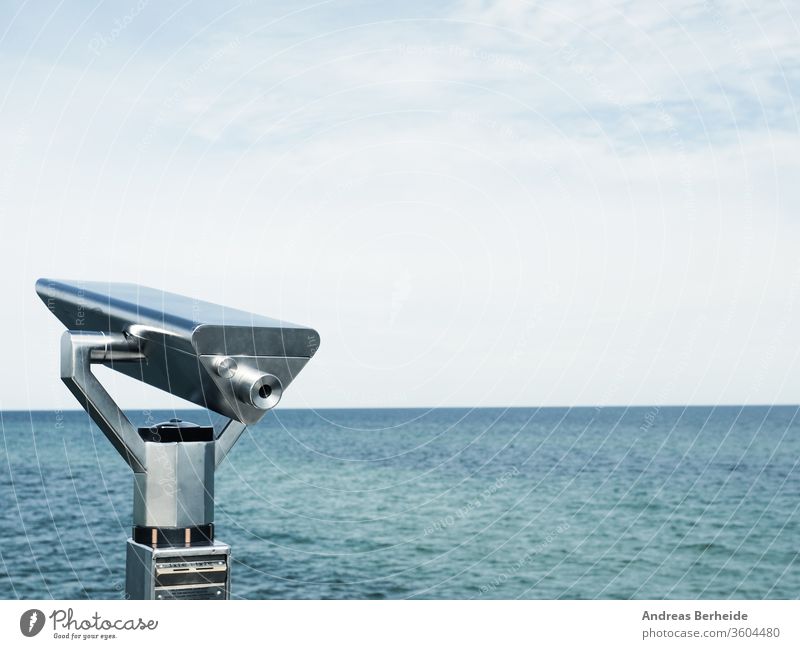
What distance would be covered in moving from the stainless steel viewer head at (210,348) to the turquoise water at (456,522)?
6230 mm

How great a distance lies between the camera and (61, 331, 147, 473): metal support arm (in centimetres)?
228
